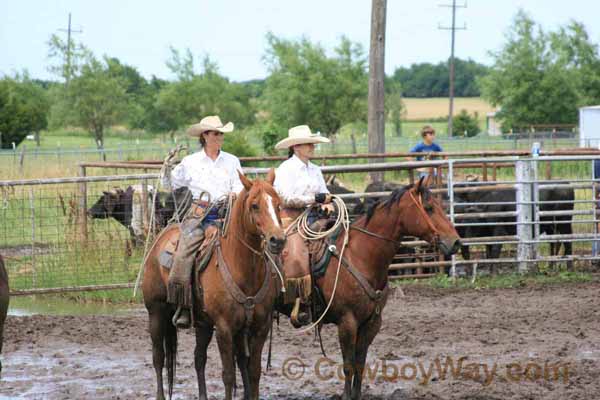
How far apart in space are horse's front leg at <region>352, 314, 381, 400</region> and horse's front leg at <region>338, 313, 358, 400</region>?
0.14ft

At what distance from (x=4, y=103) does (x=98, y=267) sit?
40113 millimetres

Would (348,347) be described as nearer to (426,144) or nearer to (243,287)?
(243,287)

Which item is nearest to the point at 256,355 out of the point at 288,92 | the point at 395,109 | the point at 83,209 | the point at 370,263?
the point at 370,263

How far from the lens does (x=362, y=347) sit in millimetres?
6777

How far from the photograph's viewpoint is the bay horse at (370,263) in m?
6.71

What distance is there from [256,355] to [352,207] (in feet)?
21.3

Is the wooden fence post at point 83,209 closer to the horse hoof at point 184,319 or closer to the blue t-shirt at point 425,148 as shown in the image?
the blue t-shirt at point 425,148

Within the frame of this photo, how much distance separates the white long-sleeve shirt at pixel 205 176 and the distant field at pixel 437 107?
3270 inches

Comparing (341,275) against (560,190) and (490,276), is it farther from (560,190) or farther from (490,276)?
(560,190)

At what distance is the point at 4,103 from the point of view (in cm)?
4938

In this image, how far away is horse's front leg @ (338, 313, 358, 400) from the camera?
260 inches

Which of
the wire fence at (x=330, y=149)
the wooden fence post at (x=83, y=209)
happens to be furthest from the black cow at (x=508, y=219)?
the wire fence at (x=330, y=149)

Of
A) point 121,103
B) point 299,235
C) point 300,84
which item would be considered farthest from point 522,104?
point 299,235

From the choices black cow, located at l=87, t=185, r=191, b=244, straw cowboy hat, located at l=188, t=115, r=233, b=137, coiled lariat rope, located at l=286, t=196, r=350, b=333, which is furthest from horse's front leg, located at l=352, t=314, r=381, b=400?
black cow, located at l=87, t=185, r=191, b=244
